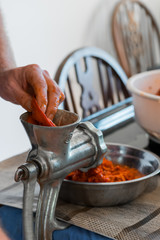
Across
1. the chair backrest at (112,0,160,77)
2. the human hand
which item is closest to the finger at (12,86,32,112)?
the human hand

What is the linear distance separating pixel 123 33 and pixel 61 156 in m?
1.94

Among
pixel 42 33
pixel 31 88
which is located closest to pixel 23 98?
pixel 31 88

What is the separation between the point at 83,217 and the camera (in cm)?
81

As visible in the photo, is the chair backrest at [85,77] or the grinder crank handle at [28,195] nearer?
the grinder crank handle at [28,195]

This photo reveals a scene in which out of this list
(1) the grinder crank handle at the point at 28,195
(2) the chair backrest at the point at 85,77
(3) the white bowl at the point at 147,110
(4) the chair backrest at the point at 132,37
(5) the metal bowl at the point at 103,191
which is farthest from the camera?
(4) the chair backrest at the point at 132,37

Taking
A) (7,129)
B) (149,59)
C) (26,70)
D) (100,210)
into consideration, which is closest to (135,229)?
(100,210)

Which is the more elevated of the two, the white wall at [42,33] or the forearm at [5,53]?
the forearm at [5,53]

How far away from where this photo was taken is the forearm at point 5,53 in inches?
44.1

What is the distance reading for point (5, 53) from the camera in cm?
119

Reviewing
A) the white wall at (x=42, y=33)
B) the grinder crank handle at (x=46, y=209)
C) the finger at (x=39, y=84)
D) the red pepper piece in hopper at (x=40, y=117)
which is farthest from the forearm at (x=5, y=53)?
the white wall at (x=42, y=33)

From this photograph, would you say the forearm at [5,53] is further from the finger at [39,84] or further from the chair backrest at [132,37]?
the chair backrest at [132,37]

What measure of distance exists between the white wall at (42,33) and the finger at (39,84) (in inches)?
54.1

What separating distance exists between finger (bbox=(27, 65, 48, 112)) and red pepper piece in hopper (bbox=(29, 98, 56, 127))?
25 millimetres

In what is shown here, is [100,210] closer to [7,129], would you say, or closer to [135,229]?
[135,229]
